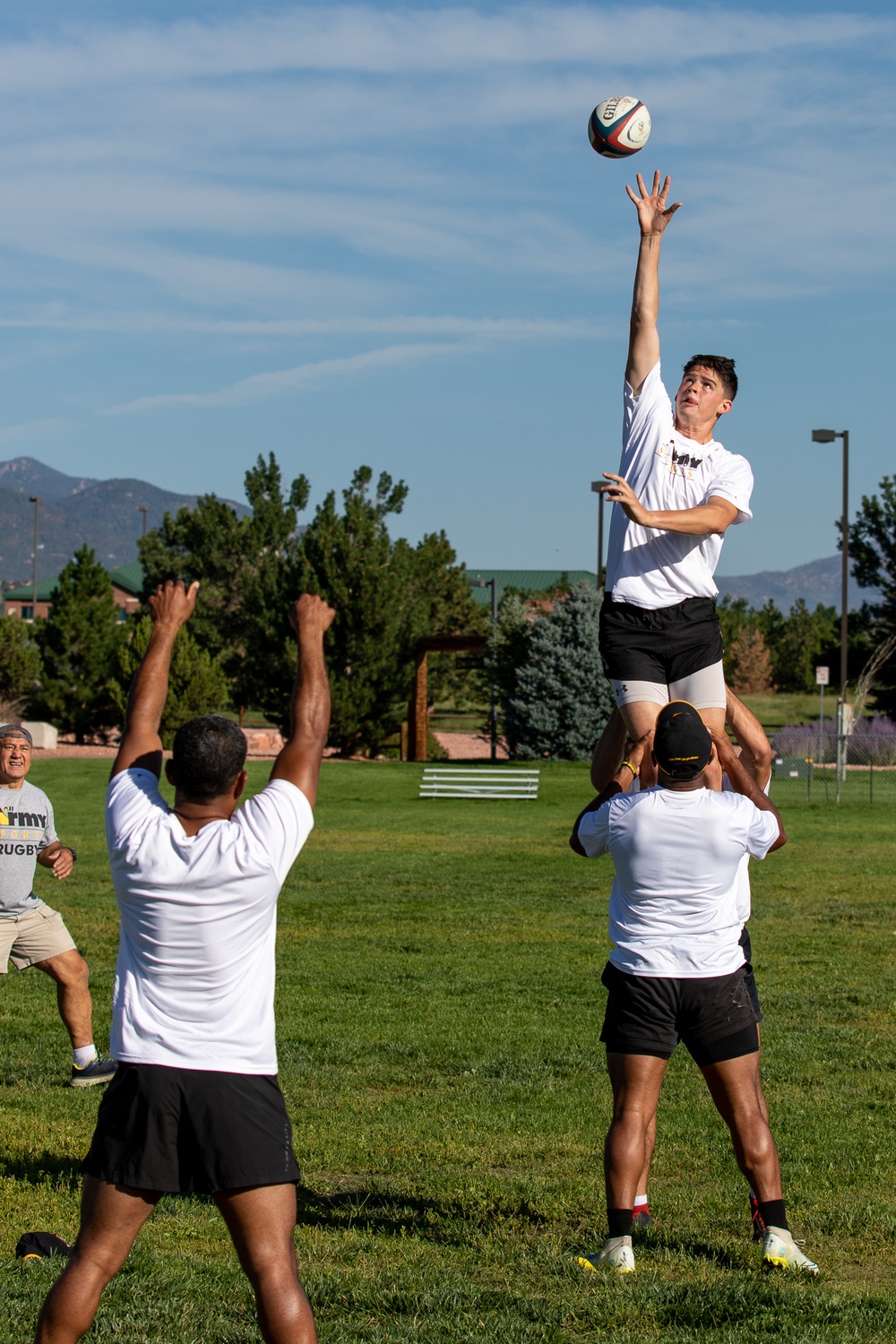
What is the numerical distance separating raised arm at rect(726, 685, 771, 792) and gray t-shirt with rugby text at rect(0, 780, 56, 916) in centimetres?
440

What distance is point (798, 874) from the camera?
2003cm

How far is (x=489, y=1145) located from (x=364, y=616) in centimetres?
3871

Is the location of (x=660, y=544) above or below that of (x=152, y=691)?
above

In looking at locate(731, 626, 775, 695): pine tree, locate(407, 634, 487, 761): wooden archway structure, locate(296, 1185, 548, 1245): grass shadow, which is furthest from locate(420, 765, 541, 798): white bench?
locate(731, 626, 775, 695): pine tree

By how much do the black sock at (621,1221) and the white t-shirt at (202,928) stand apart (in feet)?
6.72

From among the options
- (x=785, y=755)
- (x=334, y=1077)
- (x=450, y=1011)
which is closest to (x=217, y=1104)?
(x=334, y=1077)

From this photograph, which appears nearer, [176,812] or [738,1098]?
[176,812]

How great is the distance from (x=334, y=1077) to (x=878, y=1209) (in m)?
3.71

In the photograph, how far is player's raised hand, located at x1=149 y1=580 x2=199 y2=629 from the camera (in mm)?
4375

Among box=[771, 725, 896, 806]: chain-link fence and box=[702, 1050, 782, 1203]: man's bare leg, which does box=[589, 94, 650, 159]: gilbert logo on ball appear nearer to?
box=[702, 1050, 782, 1203]: man's bare leg

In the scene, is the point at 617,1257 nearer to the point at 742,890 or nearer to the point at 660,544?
the point at 742,890

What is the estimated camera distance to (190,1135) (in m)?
3.85

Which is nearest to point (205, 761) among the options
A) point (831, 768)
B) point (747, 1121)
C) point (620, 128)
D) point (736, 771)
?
point (736, 771)

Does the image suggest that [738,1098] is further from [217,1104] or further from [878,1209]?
[217,1104]
